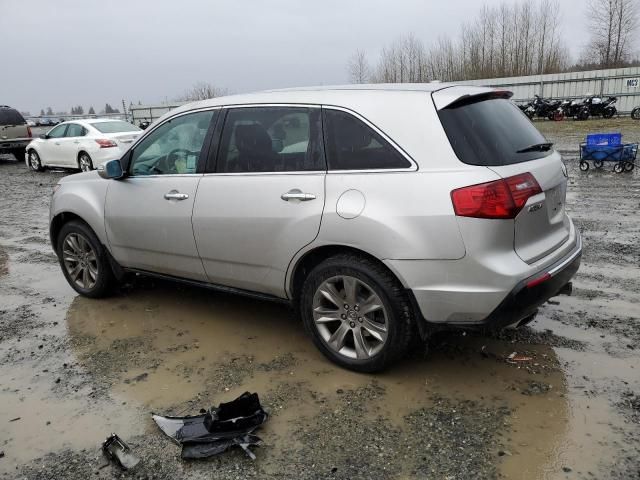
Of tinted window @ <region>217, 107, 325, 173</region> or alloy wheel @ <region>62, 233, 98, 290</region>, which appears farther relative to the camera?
alloy wheel @ <region>62, 233, 98, 290</region>

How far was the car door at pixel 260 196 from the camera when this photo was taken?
3582 millimetres

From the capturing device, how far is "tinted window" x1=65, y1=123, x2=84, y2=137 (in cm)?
1513

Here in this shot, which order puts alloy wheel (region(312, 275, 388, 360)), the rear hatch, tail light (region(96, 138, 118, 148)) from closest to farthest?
the rear hatch, alloy wheel (region(312, 275, 388, 360)), tail light (region(96, 138, 118, 148))

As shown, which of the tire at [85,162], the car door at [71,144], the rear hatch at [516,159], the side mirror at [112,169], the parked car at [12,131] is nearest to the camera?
the rear hatch at [516,159]

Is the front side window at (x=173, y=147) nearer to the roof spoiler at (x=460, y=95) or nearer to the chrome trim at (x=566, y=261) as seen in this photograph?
the roof spoiler at (x=460, y=95)

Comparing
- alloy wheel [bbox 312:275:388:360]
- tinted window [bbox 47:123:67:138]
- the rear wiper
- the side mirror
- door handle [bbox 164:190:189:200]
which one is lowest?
alloy wheel [bbox 312:275:388:360]

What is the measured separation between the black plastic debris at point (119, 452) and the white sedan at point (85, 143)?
1224 cm

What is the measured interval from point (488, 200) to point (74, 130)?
1491cm

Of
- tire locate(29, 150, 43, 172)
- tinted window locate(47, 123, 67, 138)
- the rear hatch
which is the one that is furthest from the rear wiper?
tire locate(29, 150, 43, 172)

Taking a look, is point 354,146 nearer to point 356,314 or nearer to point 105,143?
point 356,314

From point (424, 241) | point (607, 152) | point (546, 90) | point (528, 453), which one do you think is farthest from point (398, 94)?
point (546, 90)

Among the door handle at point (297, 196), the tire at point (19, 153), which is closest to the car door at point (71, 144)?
the tire at point (19, 153)

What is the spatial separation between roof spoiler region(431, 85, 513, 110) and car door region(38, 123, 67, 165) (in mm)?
14787

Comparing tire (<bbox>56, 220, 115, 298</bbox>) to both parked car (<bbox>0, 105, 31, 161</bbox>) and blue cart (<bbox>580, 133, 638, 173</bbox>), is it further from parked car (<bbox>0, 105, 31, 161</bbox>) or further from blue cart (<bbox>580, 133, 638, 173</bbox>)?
parked car (<bbox>0, 105, 31, 161</bbox>)
